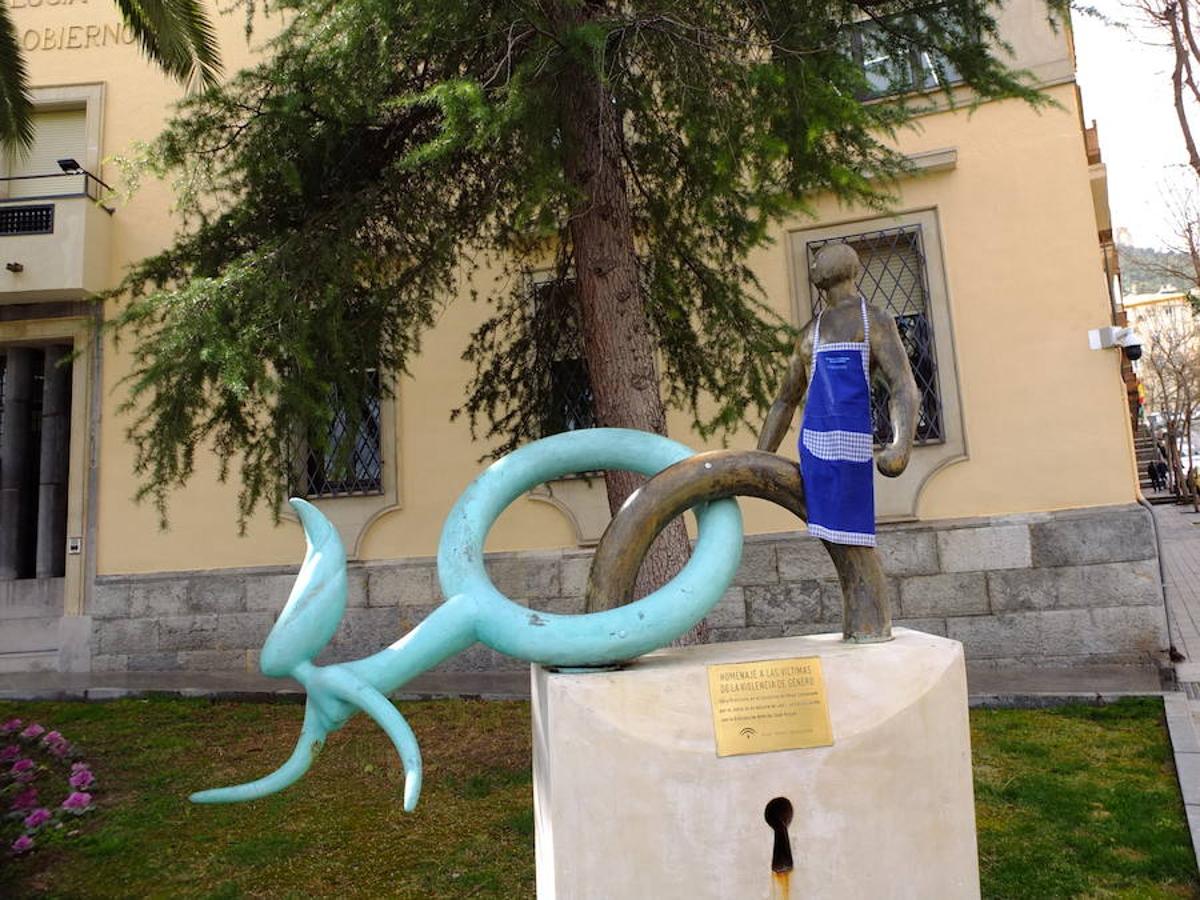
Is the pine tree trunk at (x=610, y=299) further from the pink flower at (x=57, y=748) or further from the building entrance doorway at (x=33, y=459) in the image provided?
the building entrance doorway at (x=33, y=459)

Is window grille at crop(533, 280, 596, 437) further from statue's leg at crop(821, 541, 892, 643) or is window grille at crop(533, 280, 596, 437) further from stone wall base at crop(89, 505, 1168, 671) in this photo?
statue's leg at crop(821, 541, 892, 643)

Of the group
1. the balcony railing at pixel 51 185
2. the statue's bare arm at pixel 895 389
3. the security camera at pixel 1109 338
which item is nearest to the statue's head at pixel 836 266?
the statue's bare arm at pixel 895 389

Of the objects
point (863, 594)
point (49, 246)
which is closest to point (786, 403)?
point (863, 594)

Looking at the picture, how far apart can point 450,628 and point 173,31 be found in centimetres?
567

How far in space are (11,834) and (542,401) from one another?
3.86m

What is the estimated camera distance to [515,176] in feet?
15.8

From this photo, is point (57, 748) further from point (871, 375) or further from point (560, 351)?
point (871, 375)

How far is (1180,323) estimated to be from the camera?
35.0 meters

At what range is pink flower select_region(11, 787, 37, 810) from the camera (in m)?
3.61

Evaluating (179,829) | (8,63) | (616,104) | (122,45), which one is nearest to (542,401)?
(616,104)

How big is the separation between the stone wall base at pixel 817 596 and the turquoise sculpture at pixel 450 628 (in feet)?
15.6

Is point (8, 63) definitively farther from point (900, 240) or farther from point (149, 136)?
point (900, 240)

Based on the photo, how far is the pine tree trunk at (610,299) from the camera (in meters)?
4.52

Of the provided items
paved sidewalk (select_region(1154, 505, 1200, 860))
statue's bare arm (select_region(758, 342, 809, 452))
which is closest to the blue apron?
statue's bare arm (select_region(758, 342, 809, 452))
